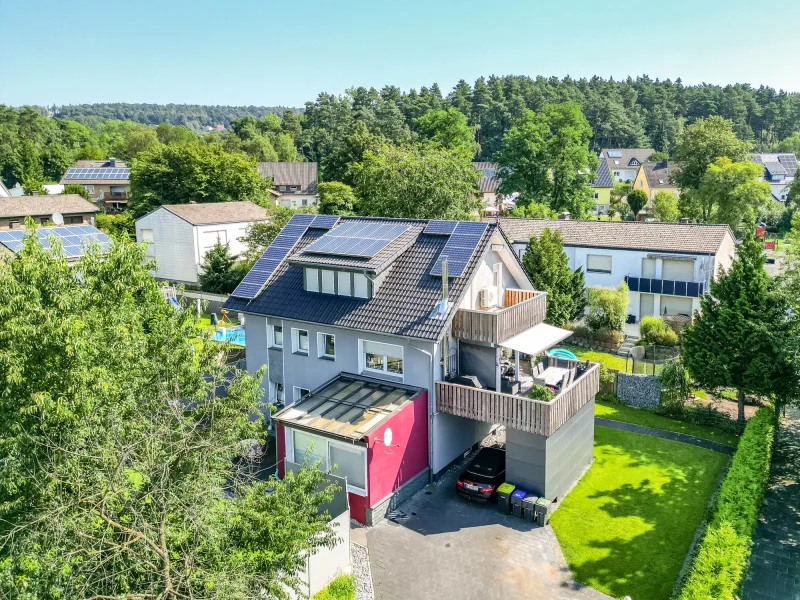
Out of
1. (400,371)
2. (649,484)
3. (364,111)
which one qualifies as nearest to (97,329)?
(400,371)

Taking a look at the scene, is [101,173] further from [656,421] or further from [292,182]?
[656,421]

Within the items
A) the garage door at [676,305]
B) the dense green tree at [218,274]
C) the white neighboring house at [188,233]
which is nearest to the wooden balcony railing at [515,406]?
the garage door at [676,305]

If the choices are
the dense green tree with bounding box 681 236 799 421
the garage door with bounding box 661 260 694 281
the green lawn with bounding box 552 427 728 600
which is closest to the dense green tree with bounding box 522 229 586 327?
the garage door with bounding box 661 260 694 281

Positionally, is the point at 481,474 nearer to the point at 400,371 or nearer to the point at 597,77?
the point at 400,371

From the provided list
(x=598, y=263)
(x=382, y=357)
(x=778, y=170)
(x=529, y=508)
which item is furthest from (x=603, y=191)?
(x=529, y=508)

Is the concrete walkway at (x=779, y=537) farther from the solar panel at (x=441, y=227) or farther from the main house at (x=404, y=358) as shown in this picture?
the solar panel at (x=441, y=227)

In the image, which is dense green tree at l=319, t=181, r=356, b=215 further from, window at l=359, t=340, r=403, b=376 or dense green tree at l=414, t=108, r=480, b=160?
window at l=359, t=340, r=403, b=376
